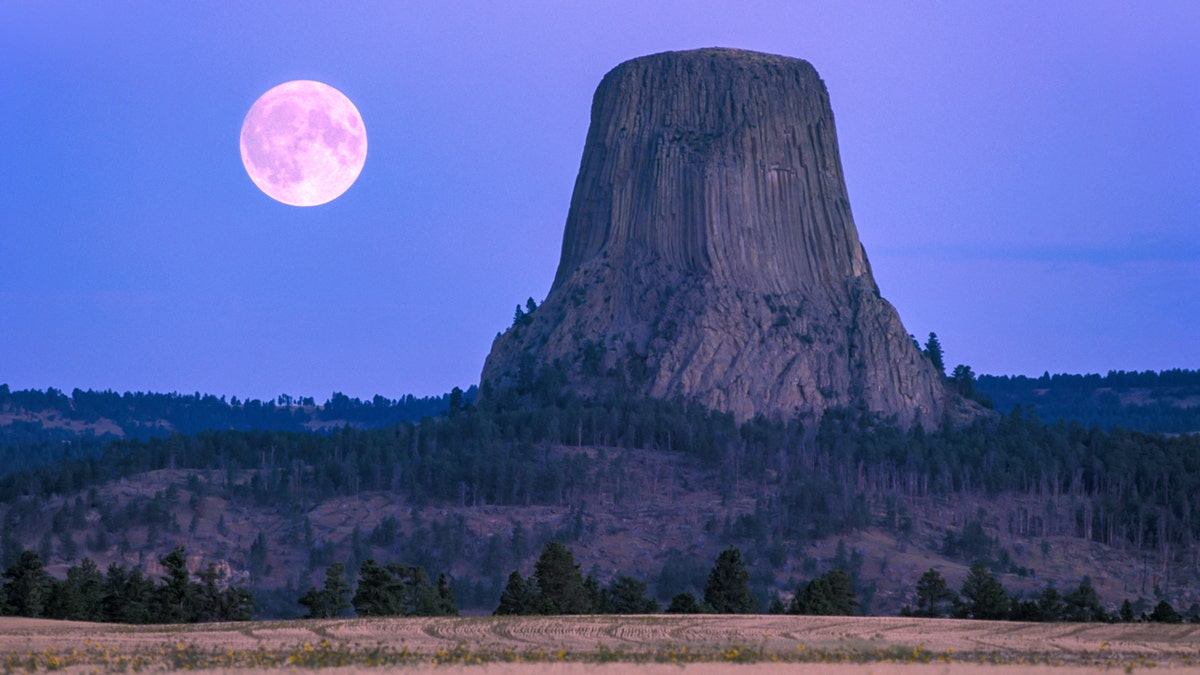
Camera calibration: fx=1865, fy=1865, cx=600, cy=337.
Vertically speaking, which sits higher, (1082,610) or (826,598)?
(826,598)

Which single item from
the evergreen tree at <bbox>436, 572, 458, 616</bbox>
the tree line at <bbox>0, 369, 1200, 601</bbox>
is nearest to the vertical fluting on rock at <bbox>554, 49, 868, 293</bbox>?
the tree line at <bbox>0, 369, 1200, 601</bbox>

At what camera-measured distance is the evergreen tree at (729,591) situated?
3780 inches

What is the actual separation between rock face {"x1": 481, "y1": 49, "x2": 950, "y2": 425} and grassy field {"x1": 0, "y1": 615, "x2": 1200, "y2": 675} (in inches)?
3643

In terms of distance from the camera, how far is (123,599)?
89.3 meters

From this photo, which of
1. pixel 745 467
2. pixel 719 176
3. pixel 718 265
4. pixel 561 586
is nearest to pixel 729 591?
pixel 561 586

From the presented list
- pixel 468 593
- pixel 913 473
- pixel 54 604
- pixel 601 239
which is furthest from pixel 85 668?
pixel 601 239

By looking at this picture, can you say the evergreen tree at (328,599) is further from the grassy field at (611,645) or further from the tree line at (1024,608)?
the tree line at (1024,608)

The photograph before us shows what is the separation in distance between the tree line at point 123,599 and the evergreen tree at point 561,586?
14445 mm

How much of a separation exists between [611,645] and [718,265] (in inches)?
4500

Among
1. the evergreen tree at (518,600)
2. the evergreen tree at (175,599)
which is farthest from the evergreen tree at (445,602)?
the evergreen tree at (175,599)

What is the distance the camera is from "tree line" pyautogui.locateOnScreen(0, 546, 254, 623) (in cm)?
8644

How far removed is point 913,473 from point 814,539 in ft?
72.4

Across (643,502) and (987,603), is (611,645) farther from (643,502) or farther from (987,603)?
(643,502)

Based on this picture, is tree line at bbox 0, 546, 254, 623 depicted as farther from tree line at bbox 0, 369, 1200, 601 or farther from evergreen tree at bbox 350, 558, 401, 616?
tree line at bbox 0, 369, 1200, 601
